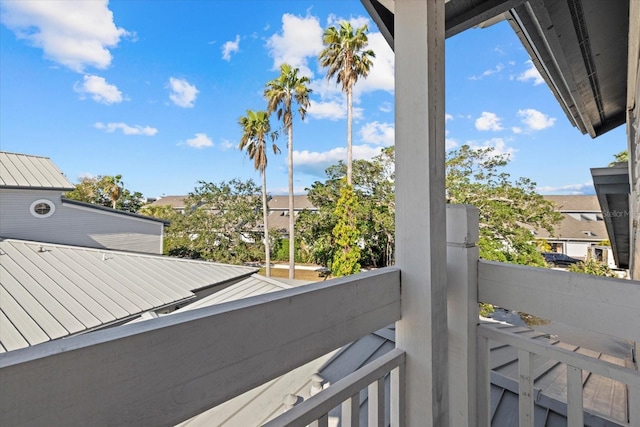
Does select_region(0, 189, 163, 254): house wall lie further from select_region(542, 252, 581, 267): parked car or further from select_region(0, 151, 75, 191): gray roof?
select_region(542, 252, 581, 267): parked car

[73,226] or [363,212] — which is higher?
[363,212]

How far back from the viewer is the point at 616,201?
314 centimetres

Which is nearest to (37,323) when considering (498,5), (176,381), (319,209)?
(176,381)

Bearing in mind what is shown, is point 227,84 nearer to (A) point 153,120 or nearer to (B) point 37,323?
(A) point 153,120

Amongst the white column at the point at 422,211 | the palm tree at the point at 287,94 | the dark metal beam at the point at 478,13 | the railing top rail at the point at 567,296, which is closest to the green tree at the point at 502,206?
the palm tree at the point at 287,94

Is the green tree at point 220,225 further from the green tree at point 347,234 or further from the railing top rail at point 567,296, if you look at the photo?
the railing top rail at point 567,296

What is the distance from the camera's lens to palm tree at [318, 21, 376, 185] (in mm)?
9023

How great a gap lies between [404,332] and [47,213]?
28.2 feet

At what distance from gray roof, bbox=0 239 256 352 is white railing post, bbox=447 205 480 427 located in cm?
390

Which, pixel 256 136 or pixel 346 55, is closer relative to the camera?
pixel 346 55

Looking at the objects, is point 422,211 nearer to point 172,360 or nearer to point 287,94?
point 172,360

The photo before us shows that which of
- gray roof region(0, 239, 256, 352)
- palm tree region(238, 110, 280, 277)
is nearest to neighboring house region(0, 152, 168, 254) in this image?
gray roof region(0, 239, 256, 352)

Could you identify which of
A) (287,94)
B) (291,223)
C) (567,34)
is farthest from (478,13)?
(291,223)

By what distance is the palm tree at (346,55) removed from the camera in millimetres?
9023
